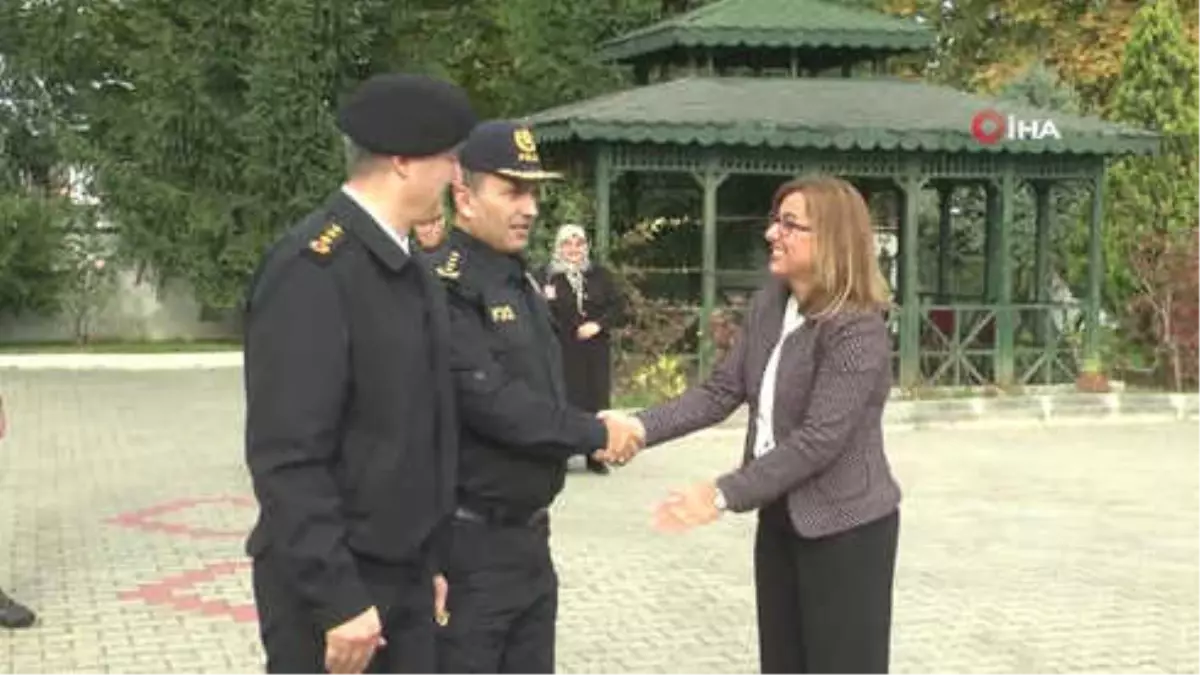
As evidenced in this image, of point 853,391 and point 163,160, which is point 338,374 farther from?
point 163,160

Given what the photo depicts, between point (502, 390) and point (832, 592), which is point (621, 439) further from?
Result: point (832, 592)

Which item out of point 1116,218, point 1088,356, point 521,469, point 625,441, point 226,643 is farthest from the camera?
point 1116,218

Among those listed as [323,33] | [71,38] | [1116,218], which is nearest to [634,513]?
[1116,218]

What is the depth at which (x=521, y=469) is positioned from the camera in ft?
12.3

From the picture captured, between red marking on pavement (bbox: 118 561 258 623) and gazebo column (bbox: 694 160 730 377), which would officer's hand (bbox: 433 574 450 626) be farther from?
gazebo column (bbox: 694 160 730 377)

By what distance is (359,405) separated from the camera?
3.07 metres

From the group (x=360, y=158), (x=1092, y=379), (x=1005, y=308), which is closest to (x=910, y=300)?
(x=1005, y=308)

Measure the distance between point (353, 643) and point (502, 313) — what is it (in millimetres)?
1043

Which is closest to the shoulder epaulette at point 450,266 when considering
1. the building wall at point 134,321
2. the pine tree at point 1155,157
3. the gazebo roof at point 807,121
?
the gazebo roof at point 807,121

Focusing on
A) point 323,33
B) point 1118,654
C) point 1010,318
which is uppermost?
point 323,33

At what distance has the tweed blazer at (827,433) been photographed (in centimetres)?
387

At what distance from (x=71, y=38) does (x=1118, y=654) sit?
23.5 meters

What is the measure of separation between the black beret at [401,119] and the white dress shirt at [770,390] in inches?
49.7

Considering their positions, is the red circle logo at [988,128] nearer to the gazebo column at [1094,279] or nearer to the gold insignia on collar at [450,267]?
the gazebo column at [1094,279]
